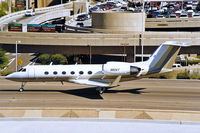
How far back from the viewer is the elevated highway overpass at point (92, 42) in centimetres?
5859

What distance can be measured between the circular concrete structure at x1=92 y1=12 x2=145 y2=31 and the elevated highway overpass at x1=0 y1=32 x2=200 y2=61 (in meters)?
7.52

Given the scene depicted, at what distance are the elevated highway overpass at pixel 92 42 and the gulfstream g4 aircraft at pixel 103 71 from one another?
72.5 ft

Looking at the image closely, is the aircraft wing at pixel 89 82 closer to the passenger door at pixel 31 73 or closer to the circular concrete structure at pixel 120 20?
the passenger door at pixel 31 73

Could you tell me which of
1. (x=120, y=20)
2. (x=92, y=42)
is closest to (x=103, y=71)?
(x=92, y=42)

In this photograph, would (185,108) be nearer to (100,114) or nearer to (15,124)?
(100,114)

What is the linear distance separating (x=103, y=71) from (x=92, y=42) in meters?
24.5

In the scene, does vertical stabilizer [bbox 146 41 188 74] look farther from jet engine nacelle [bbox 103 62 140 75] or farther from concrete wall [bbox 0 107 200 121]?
concrete wall [bbox 0 107 200 121]

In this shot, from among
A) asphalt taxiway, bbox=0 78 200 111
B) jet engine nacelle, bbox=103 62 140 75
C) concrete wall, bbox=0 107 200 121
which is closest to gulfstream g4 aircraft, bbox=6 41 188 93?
jet engine nacelle, bbox=103 62 140 75

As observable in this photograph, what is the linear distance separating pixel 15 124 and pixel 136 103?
15.1 meters

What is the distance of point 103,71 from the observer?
3488 cm

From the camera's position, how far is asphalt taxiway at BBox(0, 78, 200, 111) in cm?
3275

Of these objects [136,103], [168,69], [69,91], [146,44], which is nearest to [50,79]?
[69,91]

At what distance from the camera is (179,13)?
10369cm

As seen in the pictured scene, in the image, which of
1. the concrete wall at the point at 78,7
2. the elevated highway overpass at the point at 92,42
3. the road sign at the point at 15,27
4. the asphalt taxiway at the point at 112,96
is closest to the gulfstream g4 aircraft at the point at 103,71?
the asphalt taxiway at the point at 112,96
